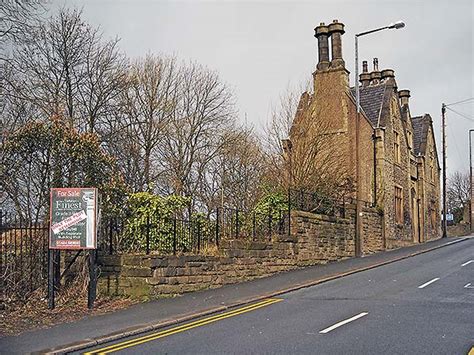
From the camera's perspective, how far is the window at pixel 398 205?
3578 cm

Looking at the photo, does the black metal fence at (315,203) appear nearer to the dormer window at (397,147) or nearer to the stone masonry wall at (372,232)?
the stone masonry wall at (372,232)

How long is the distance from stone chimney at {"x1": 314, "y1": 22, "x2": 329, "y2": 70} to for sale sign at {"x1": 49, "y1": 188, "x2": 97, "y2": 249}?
→ 74.8 ft

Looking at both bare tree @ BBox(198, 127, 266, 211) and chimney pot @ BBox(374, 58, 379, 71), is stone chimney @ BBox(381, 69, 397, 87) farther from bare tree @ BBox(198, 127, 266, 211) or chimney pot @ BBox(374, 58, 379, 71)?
bare tree @ BBox(198, 127, 266, 211)

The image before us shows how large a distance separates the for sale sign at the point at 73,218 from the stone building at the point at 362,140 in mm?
14164

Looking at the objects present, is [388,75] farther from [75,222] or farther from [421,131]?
[75,222]

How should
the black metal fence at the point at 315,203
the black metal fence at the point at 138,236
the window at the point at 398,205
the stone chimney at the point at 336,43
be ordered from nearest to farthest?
the black metal fence at the point at 138,236, the black metal fence at the point at 315,203, the stone chimney at the point at 336,43, the window at the point at 398,205

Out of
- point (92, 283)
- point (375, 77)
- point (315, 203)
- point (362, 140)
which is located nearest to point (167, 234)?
point (92, 283)

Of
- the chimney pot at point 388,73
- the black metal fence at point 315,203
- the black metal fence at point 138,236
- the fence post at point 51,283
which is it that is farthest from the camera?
the chimney pot at point 388,73

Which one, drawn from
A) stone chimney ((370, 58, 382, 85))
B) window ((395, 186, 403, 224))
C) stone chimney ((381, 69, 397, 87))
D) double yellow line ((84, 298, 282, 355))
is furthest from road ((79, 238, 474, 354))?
stone chimney ((370, 58, 382, 85))

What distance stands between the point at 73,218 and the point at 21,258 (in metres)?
1.58

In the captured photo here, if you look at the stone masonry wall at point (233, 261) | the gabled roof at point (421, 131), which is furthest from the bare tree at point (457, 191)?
the stone masonry wall at point (233, 261)

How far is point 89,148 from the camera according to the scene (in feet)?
50.7

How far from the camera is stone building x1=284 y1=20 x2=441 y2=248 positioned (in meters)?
28.0

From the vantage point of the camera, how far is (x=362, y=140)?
33.3m
